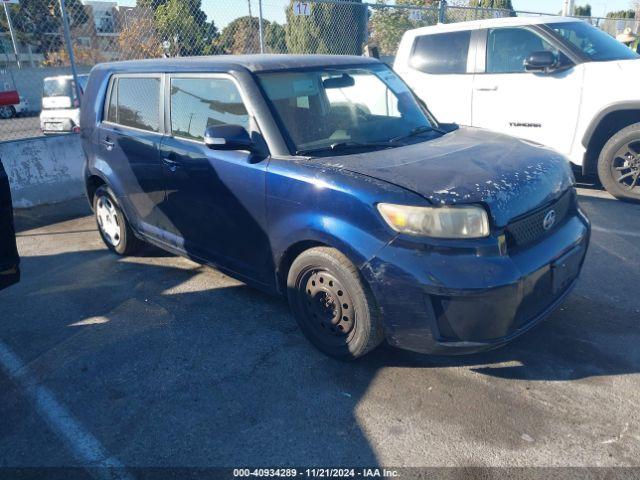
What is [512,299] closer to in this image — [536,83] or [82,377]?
[82,377]

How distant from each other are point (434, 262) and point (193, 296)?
7.65ft

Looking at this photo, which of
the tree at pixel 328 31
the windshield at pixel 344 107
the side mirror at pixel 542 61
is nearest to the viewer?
the windshield at pixel 344 107

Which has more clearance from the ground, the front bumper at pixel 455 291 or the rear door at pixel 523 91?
the rear door at pixel 523 91

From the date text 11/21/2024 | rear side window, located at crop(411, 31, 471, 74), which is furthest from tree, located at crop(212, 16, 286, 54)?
the date text 11/21/2024

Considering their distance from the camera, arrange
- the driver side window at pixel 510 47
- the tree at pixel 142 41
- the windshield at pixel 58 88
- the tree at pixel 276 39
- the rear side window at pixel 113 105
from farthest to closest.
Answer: the tree at pixel 276 39 → the windshield at pixel 58 88 → the tree at pixel 142 41 → the driver side window at pixel 510 47 → the rear side window at pixel 113 105

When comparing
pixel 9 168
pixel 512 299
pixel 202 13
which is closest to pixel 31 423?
pixel 512 299

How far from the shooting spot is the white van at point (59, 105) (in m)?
12.2

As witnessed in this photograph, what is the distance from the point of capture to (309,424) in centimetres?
270

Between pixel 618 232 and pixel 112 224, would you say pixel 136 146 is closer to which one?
pixel 112 224

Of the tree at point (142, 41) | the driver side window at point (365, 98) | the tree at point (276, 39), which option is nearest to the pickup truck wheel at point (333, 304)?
the driver side window at point (365, 98)

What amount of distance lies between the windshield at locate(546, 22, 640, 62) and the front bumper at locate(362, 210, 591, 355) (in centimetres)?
451

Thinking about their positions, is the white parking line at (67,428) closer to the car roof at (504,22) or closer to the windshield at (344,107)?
the windshield at (344,107)

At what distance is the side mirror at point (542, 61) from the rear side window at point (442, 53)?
3.52ft

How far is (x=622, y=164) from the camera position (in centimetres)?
601
